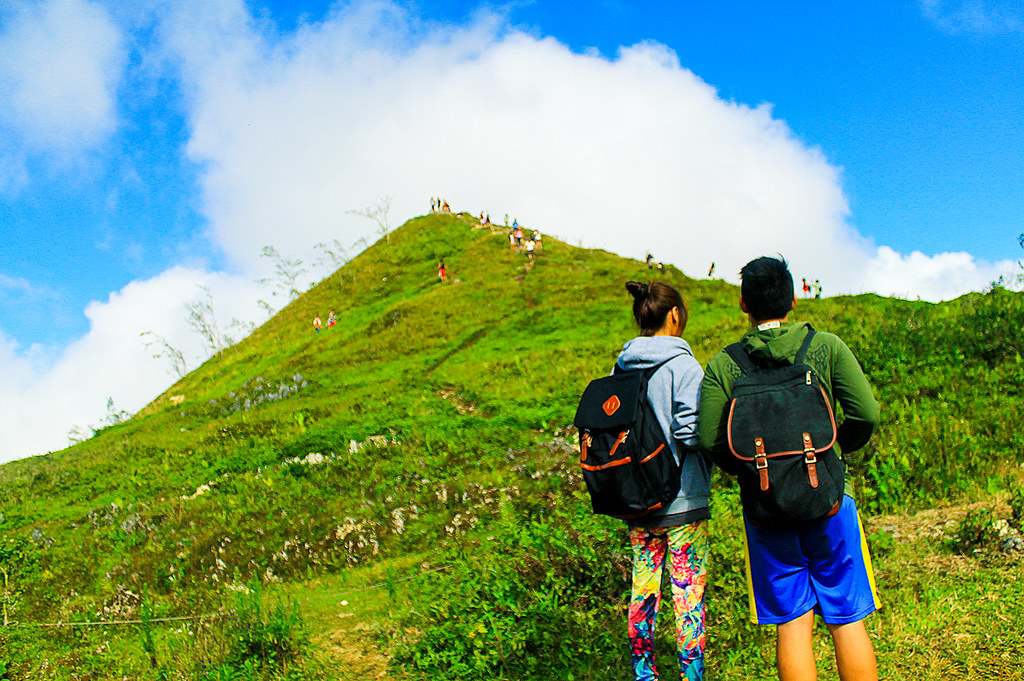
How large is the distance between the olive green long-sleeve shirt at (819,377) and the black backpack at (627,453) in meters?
0.27

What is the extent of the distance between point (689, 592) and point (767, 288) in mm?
1668

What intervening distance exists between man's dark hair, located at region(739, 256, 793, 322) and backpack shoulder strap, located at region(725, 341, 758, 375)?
0.61ft

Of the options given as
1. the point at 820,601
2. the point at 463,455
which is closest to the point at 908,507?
the point at 820,601

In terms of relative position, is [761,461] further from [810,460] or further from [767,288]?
[767,288]

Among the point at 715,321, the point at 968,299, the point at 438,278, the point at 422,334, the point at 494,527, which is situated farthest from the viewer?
the point at 438,278

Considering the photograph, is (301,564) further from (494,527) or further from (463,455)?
(463,455)

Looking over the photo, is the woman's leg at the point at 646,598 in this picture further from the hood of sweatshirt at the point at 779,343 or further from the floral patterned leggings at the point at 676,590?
the hood of sweatshirt at the point at 779,343

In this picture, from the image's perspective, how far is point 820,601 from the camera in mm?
2947

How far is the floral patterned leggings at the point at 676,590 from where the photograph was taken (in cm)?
345

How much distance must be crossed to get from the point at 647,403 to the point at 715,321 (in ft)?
63.6

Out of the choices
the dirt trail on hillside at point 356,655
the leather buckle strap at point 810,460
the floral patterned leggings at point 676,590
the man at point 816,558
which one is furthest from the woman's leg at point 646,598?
the dirt trail on hillside at point 356,655

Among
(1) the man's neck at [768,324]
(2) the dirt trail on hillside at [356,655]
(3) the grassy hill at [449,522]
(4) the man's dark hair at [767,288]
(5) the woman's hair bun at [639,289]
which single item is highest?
(5) the woman's hair bun at [639,289]

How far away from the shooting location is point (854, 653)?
9.41ft

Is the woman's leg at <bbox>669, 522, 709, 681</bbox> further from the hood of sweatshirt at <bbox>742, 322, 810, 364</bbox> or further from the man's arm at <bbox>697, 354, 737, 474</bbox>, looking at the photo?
the hood of sweatshirt at <bbox>742, 322, 810, 364</bbox>
